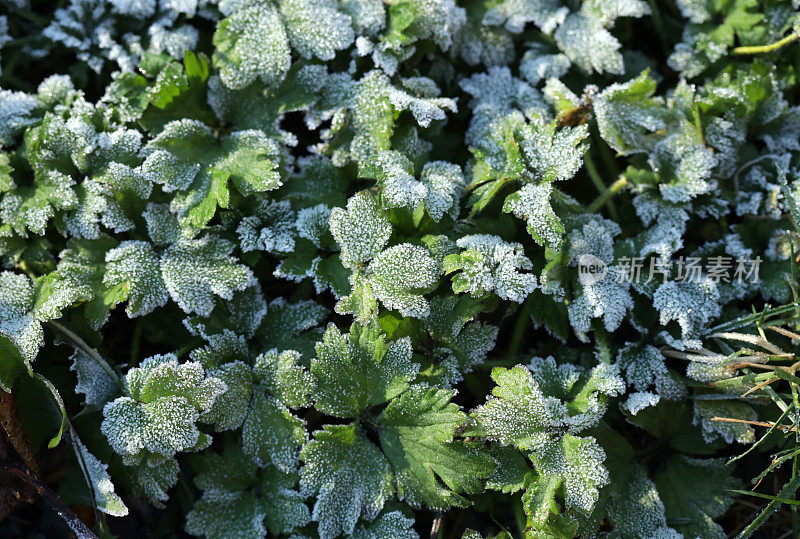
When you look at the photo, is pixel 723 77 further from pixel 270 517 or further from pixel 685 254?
pixel 270 517

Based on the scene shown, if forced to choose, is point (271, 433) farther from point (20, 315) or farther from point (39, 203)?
point (39, 203)

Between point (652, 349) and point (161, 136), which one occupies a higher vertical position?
point (161, 136)

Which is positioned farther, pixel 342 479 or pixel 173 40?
pixel 173 40

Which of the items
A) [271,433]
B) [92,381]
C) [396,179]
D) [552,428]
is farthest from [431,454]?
[92,381]

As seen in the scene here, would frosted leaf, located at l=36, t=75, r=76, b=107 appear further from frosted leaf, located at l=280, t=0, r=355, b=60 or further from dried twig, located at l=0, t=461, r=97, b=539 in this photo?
dried twig, located at l=0, t=461, r=97, b=539

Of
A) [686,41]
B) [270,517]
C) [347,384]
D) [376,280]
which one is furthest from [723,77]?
[270,517]

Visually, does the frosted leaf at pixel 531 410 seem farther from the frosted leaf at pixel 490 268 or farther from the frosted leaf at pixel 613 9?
the frosted leaf at pixel 613 9
